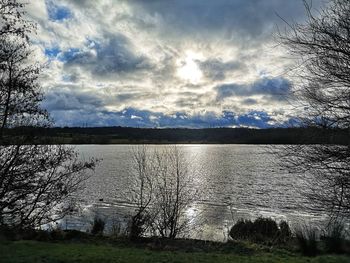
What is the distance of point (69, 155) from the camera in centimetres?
1141

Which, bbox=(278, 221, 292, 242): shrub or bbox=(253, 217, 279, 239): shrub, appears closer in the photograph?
bbox=(278, 221, 292, 242): shrub

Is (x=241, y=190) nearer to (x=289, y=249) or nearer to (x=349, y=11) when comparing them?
(x=289, y=249)

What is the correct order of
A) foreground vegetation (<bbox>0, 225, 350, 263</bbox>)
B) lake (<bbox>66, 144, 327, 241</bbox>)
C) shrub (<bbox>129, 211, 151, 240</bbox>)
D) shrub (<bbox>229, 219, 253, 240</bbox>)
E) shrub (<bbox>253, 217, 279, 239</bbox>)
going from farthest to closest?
lake (<bbox>66, 144, 327, 241</bbox>), shrub (<bbox>229, 219, 253, 240</bbox>), shrub (<bbox>253, 217, 279, 239</bbox>), shrub (<bbox>129, 211, 151, 240</bbox>), foreground vegetation (<bbox>0, 225, 350, 263</bbox>)

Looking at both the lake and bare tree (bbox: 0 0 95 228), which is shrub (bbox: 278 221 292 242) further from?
bare tree (bbox: 0 0 95 228)

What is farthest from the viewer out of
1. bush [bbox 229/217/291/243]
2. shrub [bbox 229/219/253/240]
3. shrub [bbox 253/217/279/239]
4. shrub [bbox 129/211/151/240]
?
shrub [bbox 229/219/253/240]

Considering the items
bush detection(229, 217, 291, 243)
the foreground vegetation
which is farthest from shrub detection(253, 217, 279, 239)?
the foreground vegetation

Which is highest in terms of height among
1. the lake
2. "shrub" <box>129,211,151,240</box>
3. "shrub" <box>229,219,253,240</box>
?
"shrub" <box>129,211,151,240</box>

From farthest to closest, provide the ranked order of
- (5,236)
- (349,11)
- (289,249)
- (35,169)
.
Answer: (289,249)
(5,236)
(35,169)
(349,11)

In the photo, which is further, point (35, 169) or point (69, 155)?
point (69, 155)

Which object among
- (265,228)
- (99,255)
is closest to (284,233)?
(265,228)

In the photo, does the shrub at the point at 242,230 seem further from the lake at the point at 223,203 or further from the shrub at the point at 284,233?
the shrub at the point at 284,233

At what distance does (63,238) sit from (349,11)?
12.5 metres

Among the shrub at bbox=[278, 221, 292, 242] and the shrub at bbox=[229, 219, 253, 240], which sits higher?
the shrub at bbox=[278, 221, 292, 242]

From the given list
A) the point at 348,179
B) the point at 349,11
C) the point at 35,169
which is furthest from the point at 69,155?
the point at 349,11
